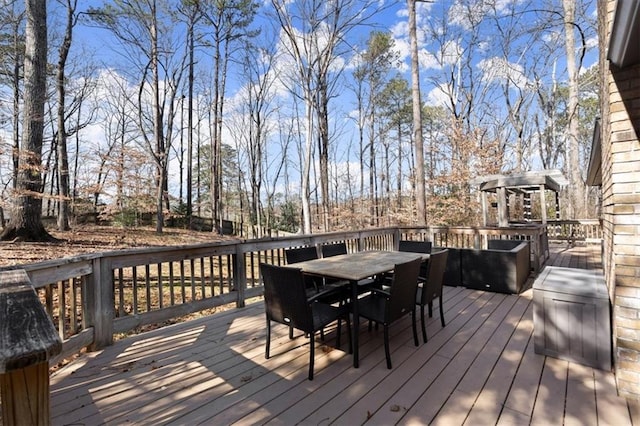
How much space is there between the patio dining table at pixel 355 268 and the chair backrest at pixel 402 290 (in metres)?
0.29

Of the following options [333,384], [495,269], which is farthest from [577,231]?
[333,384]

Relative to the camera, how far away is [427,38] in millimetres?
16016

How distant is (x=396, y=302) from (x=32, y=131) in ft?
28.8

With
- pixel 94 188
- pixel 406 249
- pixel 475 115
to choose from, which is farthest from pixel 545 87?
pixel 94 188

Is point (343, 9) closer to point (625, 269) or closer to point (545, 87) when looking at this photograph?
point (625, 269)

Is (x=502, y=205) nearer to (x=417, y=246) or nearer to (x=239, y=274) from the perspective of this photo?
(x=417, y=246)

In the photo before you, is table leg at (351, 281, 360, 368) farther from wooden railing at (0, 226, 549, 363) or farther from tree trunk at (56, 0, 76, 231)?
tree trunk at (56, 0, 76, 231)

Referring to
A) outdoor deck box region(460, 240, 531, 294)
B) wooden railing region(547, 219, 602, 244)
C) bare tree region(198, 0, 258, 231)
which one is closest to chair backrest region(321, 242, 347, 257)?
outdoor deck box region(460, 240, 531, 294)

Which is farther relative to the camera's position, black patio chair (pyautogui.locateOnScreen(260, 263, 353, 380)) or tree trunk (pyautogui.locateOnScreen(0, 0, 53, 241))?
tree trunk (pyautogui.locateOnScreen(0, 0, 53, 241))

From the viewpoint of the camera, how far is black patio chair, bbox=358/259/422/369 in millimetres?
2699

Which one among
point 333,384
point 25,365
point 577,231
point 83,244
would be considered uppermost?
point 25,365

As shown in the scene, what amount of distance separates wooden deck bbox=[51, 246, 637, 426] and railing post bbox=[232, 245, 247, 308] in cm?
92

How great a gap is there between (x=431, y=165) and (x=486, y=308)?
14730mm

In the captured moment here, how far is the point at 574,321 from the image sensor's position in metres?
2.66
